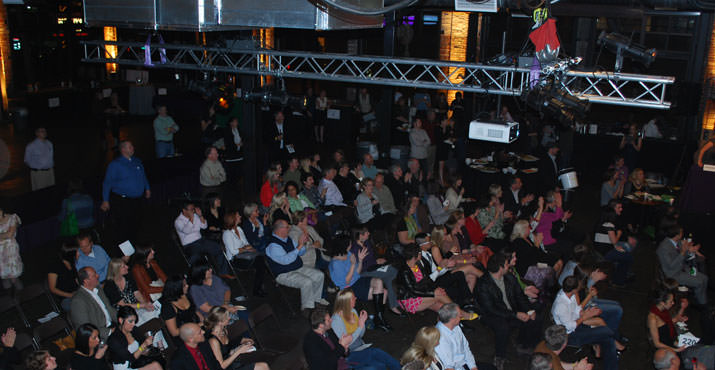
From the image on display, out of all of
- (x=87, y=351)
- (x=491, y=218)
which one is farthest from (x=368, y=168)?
(x=87, y=351)

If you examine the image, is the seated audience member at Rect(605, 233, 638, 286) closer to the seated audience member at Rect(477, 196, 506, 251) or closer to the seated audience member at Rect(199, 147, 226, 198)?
the seated audience member at Rect(477, 196, 506, 251)

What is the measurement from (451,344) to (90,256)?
11.9ft

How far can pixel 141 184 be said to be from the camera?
26.8ft

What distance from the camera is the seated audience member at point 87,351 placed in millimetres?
4574

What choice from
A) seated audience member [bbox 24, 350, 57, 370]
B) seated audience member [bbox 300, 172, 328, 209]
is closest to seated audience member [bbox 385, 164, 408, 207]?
seated audience member [bbox 300, 172, 328, 209]

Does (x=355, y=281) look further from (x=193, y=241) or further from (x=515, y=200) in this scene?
(x=515, y=200)

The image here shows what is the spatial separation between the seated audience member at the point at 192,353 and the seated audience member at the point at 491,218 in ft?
15.0

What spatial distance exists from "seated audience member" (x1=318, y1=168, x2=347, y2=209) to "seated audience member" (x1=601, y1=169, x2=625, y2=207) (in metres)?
4.13

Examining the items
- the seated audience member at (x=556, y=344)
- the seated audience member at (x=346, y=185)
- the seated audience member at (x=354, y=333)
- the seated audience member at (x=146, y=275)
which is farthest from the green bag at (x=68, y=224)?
the seated audience member at (x=556, y=344)

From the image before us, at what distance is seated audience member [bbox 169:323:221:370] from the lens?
4.65 metres

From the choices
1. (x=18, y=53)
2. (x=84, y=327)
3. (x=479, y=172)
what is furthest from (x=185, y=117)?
(x=84, y=327)

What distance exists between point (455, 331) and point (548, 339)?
77 cm

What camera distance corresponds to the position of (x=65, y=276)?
19.9ft

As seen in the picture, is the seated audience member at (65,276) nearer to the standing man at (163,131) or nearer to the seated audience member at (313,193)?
the seated audience member at (313,193)
